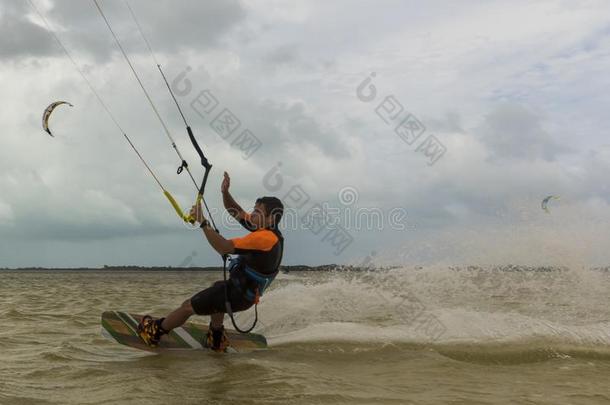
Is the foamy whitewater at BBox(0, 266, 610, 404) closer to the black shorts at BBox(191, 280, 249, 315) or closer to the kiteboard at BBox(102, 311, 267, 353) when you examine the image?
the kiteboard at BBox(102, 311, 267, 353)

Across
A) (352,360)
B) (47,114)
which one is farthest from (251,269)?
(47,114)

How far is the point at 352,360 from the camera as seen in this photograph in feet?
21.3

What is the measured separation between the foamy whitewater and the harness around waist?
846mm

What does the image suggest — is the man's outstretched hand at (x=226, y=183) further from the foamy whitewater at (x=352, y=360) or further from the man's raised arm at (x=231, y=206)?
the foamy whitewater at (x=352, y=360)

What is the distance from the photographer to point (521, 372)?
227 inches

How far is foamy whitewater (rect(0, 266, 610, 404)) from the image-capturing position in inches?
189

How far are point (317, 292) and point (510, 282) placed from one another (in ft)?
17.9

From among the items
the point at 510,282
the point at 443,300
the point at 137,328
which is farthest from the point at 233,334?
the point at 510,282

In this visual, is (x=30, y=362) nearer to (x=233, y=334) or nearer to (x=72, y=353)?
(x=72, y=353)

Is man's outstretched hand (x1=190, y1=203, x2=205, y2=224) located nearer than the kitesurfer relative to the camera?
Yes

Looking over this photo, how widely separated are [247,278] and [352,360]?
1645mm

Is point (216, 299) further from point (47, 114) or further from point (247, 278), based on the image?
point (47, 114)

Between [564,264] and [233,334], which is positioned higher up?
[564,264]

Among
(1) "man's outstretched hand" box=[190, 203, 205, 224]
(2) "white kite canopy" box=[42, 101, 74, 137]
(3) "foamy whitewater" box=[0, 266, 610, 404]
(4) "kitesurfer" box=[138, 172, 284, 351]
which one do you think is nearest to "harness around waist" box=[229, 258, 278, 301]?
(4) "kitesurfer" box=[138, 172, 284, 351]
